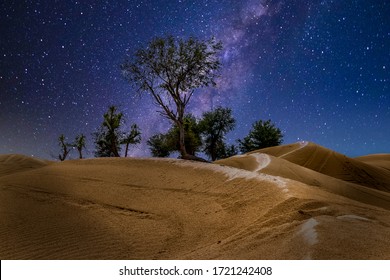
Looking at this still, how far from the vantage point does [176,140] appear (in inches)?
1417

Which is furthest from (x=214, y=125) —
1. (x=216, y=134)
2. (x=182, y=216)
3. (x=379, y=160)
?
(x=182, y=216)

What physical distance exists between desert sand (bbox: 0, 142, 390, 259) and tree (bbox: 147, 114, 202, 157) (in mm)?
23829

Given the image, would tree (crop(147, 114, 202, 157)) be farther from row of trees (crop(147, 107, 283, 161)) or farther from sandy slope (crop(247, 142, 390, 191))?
sandy slope (crop(247, 142, 390, 191))

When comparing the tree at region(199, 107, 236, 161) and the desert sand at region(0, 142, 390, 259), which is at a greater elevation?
the tree at region(199, 107, 236, 161)

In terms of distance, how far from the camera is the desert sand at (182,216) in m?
3.59

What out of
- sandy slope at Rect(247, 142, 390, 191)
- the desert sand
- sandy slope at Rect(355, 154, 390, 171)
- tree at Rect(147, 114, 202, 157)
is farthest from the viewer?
tree at Rect(147, 114, 202, 157)

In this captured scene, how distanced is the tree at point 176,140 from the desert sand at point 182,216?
2383 cm

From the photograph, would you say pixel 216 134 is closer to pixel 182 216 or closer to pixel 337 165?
pixel 337 165

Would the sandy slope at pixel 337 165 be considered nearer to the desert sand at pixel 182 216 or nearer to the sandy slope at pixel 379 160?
the sandy slope at pixel 379 160

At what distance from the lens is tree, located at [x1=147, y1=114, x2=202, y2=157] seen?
34219 mm

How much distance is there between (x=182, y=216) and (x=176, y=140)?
98.8 ft

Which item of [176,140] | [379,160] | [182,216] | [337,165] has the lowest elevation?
[182,216]

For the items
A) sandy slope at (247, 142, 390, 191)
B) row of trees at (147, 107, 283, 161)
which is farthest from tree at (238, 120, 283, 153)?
Answer: sandy slope at (247, 142, 390, 191)

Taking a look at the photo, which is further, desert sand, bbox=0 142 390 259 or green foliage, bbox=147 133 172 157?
green foliage, bbox=147 133 172 157
